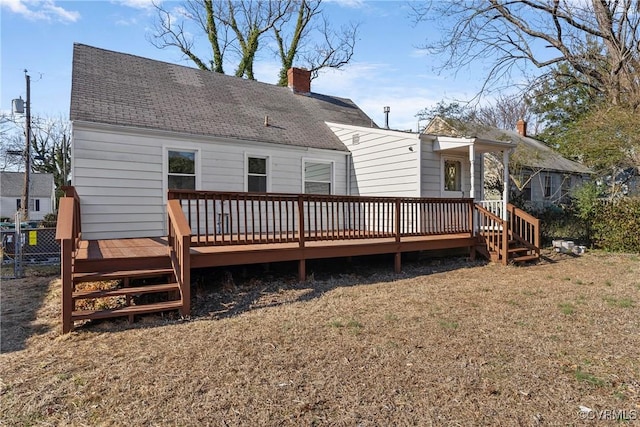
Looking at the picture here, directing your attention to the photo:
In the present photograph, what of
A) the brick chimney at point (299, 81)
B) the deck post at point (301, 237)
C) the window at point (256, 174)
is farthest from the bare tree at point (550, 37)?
the deck post at point (301, 237)

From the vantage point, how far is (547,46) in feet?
46.3

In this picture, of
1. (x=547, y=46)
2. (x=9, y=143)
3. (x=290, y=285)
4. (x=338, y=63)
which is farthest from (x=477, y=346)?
(x=9, y=143)

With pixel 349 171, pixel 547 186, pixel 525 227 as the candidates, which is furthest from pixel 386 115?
pixel 547 186

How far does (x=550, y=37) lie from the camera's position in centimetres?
1384

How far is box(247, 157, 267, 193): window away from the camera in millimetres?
9312

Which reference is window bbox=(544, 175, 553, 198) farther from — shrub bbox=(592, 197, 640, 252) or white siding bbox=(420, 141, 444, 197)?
white siding bbox=(420, 141, 444, 197)

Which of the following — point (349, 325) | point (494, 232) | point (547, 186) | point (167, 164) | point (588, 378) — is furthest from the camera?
point (547, 186)

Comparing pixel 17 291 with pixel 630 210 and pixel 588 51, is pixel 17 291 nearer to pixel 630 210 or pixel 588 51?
pixel 630 210

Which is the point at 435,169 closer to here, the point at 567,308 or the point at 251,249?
the point at 567,308

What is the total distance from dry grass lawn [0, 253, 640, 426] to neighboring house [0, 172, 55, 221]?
118 ft

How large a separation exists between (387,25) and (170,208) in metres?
9.96

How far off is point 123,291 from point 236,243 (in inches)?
71.0

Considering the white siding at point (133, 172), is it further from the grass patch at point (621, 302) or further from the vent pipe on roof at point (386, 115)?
the grass patch at point (621, 302)

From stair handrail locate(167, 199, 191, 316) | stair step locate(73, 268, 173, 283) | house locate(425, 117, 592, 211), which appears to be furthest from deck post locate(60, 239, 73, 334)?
house locate(425, 117, 592, 211)
